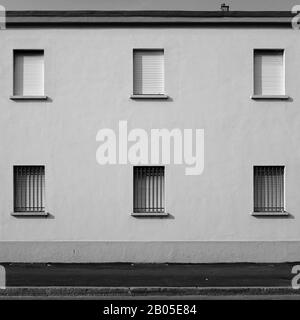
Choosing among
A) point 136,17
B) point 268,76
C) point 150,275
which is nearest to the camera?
point 150,275

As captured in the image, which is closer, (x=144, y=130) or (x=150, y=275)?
(x=150, y=275)

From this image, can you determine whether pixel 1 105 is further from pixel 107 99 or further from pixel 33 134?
pixel 107 99

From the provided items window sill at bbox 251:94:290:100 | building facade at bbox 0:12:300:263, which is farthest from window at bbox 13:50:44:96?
window sill at bbox 251:94:290:100

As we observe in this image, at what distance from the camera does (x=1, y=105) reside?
2320cm

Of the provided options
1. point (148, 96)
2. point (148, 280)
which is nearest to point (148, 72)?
point (148, 96)

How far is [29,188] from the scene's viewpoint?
23.3m

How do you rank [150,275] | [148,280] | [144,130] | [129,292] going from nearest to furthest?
1. [129,292]
2. [148,280]
3. [150,275]
4. [144,130]

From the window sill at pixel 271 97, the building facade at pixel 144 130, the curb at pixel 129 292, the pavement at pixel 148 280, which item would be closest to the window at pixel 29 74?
the building facade at pixel 144 130

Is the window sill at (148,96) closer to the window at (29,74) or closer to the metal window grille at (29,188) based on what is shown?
the window at (29,74)

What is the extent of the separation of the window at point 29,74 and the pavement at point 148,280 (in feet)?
16.1

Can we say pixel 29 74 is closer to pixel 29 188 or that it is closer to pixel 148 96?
pixel 29 188

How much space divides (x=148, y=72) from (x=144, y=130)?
5.57ft

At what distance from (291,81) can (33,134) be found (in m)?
7.42
